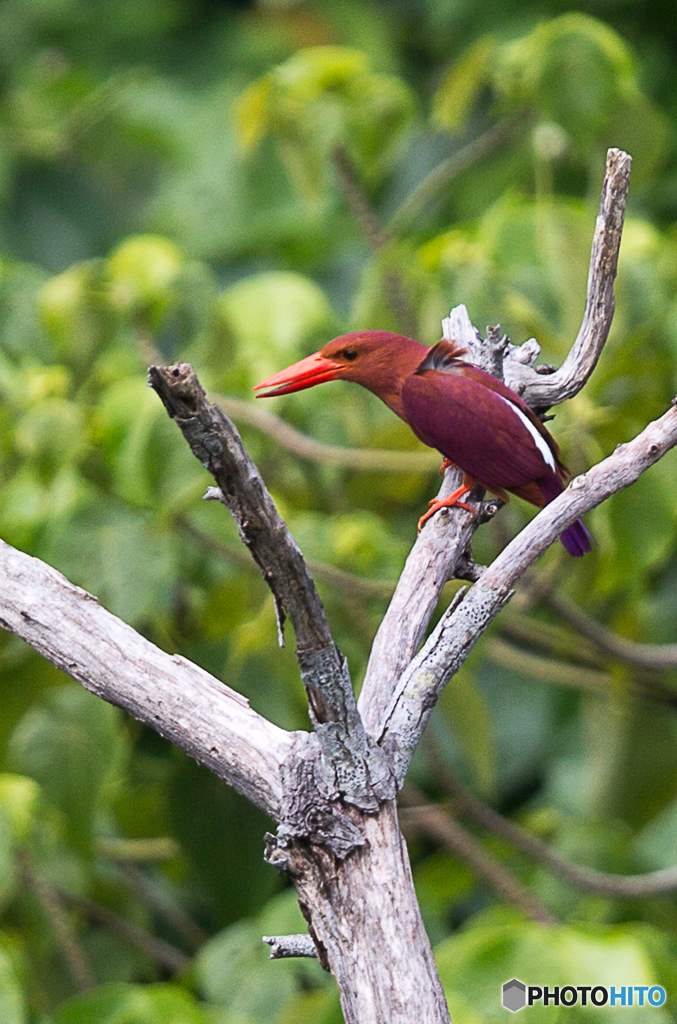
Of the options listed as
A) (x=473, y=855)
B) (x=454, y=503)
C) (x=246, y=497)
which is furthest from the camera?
(x=473, y=855)

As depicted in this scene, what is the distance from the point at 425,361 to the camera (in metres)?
0.57

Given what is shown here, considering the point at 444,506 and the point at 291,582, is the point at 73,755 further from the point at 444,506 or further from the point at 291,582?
the point at 291,582

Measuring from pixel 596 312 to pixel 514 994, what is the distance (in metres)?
0.54

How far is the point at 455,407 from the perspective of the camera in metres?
0.55

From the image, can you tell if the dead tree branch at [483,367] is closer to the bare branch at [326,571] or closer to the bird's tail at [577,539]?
the bird's tail at [577,539]

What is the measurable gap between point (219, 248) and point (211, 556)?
1.34 metres

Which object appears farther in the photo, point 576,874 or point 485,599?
point 576,874

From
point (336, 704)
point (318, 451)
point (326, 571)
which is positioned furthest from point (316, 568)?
point (336, 704)

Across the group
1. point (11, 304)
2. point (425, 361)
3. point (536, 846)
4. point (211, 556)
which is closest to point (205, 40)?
point (11, 304)

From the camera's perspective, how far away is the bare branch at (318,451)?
3.31ft

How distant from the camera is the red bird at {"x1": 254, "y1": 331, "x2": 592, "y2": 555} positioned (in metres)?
0.55

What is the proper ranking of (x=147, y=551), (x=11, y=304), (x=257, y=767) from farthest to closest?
(x=11, y=304)
(x=147, y=551)
(x=257, y=767)

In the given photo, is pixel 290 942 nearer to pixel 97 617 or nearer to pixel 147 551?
pixel 97 617

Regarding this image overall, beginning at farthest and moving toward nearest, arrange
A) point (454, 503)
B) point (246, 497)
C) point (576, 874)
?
point (576, 874) → point (454, 503) → point (246, 497)
